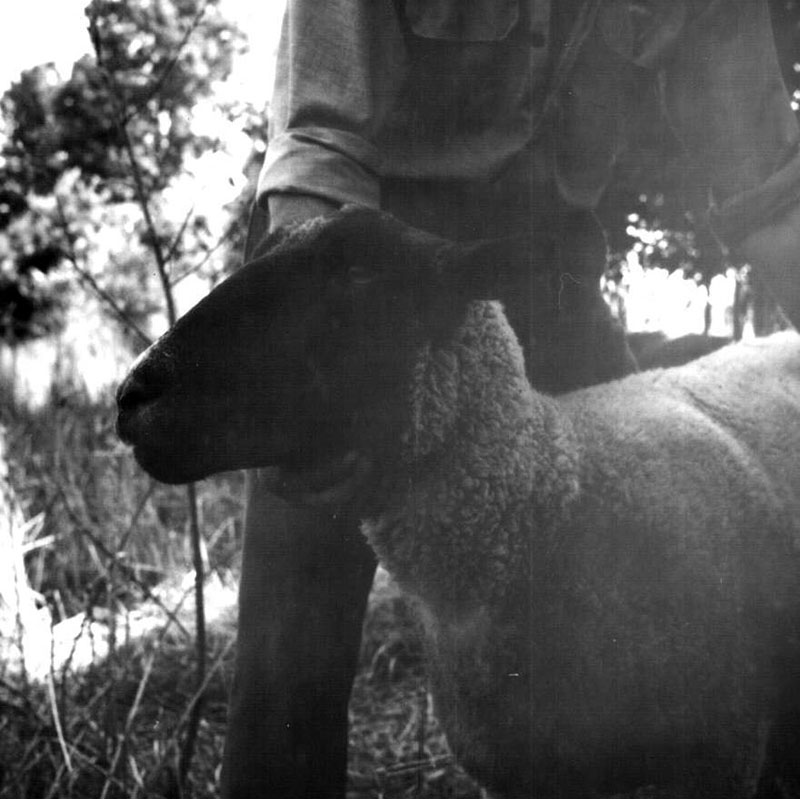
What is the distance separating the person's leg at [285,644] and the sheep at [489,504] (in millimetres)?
138

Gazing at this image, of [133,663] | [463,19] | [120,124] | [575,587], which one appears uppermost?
[120,124]

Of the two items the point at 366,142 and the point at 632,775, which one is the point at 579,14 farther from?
the point at 632,775

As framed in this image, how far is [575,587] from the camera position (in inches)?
63.6

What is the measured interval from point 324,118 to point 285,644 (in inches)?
38.3

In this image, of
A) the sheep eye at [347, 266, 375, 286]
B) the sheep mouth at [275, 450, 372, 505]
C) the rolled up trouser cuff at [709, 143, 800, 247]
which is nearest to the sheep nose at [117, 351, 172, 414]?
the sheep mouth at [275, 450, 372, 505]

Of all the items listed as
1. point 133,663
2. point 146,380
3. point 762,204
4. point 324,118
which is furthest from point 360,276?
point 133,663

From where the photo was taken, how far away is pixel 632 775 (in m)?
1.61

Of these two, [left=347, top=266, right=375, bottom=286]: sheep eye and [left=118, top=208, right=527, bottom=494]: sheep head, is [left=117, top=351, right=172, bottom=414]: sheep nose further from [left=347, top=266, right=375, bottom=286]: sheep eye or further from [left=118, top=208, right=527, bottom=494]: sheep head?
[left=347, top=266, right=375, bottom=286]: sheep eye

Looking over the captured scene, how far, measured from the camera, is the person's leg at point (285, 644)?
1750 millimetres

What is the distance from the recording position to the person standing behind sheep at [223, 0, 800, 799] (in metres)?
1.67

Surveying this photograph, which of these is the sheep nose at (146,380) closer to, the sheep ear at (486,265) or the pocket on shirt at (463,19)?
the sheep ear at (486,265)

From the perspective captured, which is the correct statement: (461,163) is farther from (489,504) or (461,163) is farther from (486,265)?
(489,504)

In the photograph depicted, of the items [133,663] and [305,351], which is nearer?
[305,351]

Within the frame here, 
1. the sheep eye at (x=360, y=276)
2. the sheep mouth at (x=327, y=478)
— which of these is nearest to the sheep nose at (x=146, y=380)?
the sheep mouth at (x=327, y=478)
